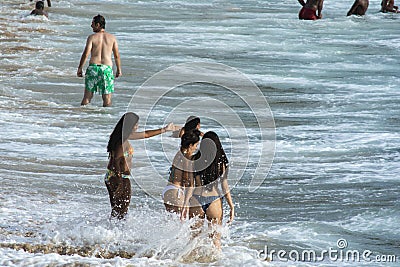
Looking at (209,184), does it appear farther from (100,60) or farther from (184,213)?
(100,60)

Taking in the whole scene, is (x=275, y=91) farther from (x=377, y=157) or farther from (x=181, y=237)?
(x=181, y=237)

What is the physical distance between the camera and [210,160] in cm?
611

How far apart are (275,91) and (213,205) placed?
26.1ft

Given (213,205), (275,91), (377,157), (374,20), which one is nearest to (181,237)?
(213,205)

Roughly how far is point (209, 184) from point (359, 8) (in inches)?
699

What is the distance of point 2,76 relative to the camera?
14117 millimetres

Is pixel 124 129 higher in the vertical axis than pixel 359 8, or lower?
lower

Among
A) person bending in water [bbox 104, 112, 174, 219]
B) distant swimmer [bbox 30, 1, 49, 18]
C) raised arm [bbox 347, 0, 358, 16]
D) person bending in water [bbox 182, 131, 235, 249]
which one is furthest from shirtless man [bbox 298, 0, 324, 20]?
person bending in water [bbox 182, 131, 235, 249]

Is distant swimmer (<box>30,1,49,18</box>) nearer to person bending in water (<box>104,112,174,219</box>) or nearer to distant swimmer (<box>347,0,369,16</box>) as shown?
distant swimmer (<box>347,0,369,16</box>)

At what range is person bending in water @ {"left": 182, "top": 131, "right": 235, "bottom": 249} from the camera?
609 centimetres

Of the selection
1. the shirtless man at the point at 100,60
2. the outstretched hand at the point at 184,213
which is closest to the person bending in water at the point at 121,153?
the outstretched hand at the point at 184,213

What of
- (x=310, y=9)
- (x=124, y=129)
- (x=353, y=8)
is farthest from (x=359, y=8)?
(x=124, y=129)

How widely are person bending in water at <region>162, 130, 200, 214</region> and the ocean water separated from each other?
28 cm

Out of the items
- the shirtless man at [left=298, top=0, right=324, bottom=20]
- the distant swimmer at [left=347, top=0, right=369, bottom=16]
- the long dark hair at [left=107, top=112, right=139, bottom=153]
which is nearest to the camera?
the long dark hair at [left=107, top=112, right=139, bottom=153]
